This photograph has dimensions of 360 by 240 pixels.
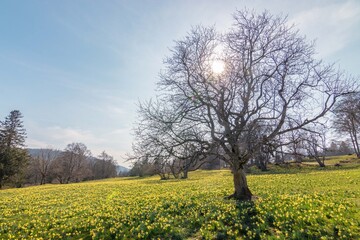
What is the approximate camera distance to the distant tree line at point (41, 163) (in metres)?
51.1

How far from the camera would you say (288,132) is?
43.2 feet

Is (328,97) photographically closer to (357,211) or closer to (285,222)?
(357,211)

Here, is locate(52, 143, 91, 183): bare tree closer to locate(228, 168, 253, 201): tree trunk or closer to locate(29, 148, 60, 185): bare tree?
locate(29, 148, 60, 185): bare tree

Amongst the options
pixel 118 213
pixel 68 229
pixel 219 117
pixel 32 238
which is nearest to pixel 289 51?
pixel 219 117

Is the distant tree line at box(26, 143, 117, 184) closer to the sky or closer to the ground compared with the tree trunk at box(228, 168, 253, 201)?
closer to the sky

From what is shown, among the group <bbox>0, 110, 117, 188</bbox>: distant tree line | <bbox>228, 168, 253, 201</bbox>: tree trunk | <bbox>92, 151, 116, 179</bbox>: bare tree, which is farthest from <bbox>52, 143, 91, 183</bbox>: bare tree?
<bbox>228, 168, 253, 201</bbox>: tree trunk

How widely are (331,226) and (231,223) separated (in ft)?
12.3

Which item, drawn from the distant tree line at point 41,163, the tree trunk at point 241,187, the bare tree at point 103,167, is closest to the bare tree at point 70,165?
the distant tree line at point 41,163

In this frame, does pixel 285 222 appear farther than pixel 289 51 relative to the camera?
No

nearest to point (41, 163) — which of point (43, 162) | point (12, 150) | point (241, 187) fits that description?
point (43, 162)

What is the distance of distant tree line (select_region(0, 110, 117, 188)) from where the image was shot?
168ft

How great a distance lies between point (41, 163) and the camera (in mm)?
75438

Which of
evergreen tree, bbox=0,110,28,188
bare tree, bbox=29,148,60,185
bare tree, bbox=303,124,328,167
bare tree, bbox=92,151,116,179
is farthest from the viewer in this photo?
bare tree, bbox=92,151,116,179

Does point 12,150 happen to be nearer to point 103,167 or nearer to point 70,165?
point 70,165
